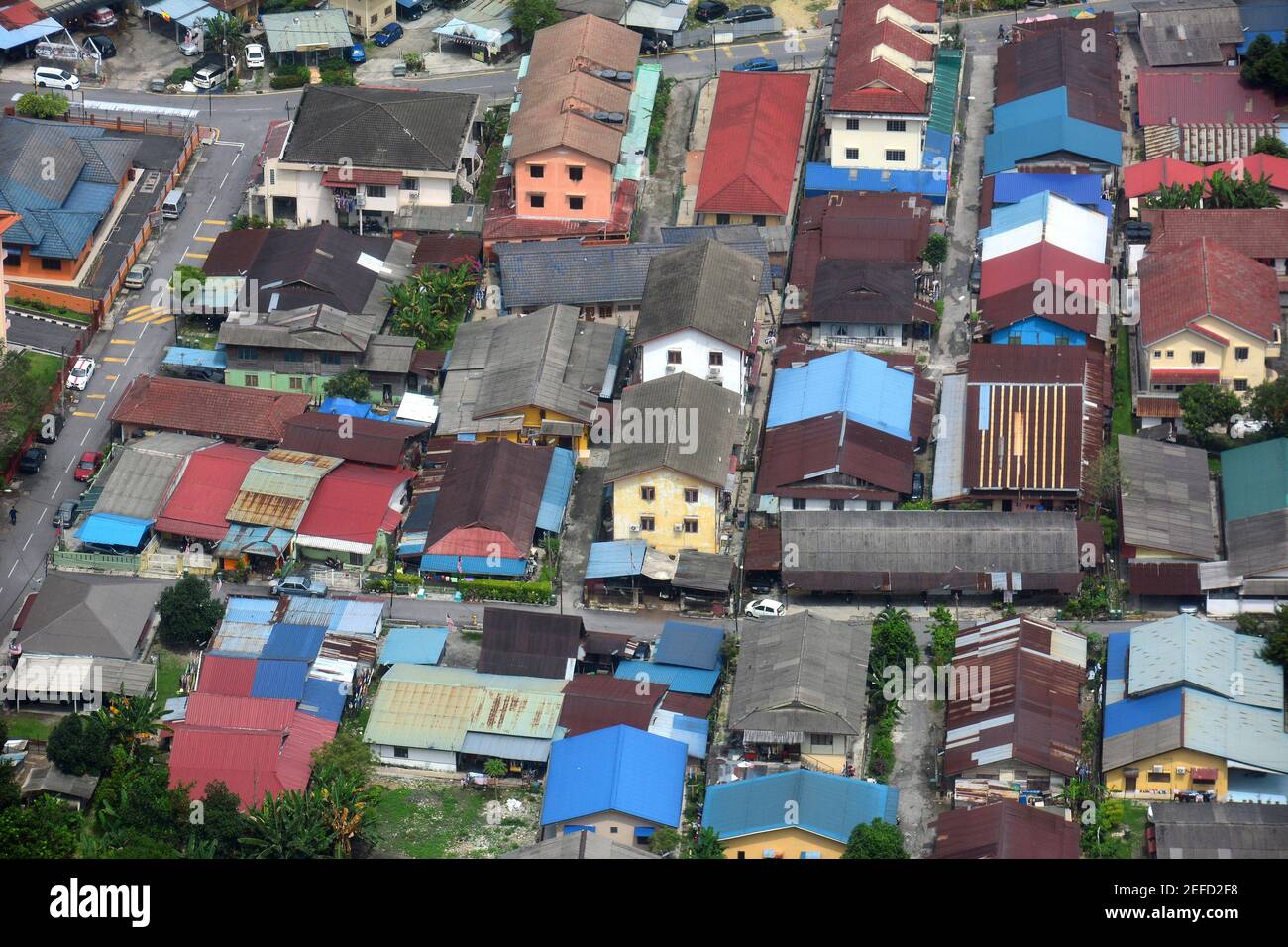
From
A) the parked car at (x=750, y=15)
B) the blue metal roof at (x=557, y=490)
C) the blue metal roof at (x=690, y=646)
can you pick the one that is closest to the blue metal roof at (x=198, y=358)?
the blue metal roof at (x=557, y=490)

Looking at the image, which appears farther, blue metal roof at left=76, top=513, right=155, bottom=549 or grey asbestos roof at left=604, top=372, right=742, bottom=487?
blue metal roof at left=76, top=513, right=155, bottom=549

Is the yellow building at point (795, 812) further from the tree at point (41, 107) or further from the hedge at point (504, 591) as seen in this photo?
the tree at point (41, 107)

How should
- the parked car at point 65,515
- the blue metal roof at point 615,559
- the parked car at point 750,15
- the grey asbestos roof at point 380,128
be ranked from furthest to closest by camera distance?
the parked car at point 750,15 < the grey asbestos roof at point 380,128 < the parked car at point 65,515 < the blue metal roof at point 615,559

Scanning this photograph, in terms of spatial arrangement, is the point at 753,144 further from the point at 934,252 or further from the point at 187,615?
the point at 187,615

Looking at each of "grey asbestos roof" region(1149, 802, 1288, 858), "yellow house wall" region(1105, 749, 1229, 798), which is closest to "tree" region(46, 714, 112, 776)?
"yellow house wall" region(1105, 749, 1229, 798)

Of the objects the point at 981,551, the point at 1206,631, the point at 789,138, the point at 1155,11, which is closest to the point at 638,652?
the point at 981,551

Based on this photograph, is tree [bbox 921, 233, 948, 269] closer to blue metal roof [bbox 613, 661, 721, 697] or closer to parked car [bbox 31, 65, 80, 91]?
blue metal roof [bbox 613, 661, 721, 697]

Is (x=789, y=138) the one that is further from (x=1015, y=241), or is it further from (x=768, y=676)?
(x=768, y=676)
